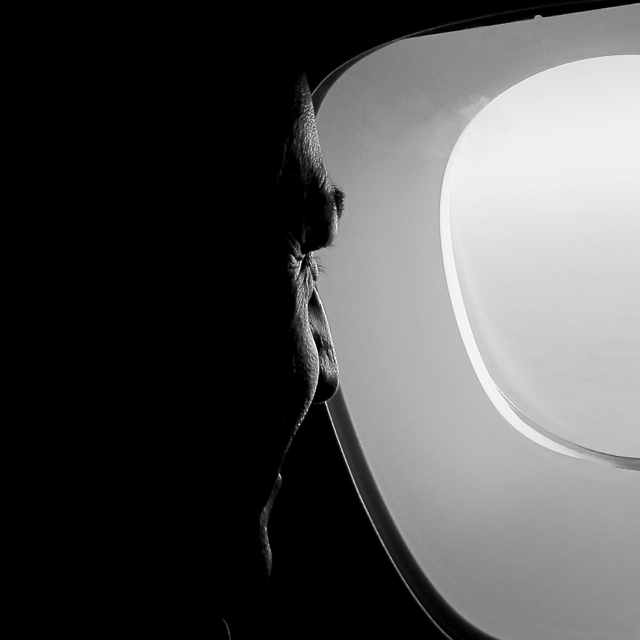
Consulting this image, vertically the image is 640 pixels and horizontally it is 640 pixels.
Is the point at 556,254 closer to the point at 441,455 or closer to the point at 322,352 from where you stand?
the point at 441,455

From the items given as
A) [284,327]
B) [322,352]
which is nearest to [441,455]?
[322,352]

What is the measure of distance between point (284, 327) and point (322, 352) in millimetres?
178

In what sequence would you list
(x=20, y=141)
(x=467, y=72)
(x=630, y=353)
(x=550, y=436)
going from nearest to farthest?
(x=20, y=141)
(x=467, y=72)
(x=550, y=436)
(x=630, y=353)

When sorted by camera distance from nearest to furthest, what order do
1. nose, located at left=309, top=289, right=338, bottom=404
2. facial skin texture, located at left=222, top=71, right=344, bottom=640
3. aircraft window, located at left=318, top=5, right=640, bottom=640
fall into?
facial skin texture, located at left=222, top=71, right=344, bottom=640 < nose, located at left=309, top=289, right=338, bottom=404 < aircraft window, located at left=318, top=5, right=640, bottom=640

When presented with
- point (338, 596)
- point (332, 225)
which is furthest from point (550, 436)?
point (332, 225)

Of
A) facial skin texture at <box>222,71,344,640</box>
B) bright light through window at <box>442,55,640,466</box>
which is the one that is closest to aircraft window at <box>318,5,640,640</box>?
bright light through window at <box>442,55,640,466</box>

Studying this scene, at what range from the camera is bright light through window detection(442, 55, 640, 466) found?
54.4 inches

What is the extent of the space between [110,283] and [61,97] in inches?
5.9

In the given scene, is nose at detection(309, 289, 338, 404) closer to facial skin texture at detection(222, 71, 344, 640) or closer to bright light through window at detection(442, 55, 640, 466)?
facial skin texture at detection(222, 71, 344, 640)

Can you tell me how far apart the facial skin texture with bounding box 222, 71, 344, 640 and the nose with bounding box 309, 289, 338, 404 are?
113 millimetres

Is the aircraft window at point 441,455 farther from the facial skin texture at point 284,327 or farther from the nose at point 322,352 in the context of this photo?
the facial skin texture at point 284,327

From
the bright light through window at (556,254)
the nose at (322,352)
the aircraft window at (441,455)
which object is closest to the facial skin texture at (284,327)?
the nose at (322,352)

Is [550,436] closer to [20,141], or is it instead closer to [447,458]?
[447,458]

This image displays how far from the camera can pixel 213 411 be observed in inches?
23.9
